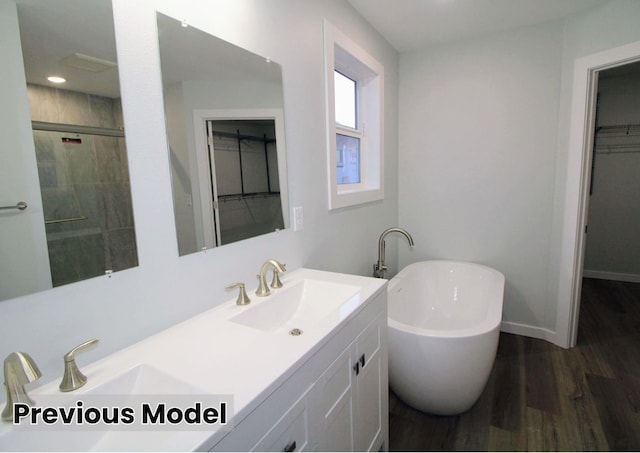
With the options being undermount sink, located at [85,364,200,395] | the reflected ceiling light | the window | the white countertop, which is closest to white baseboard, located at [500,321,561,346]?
the window

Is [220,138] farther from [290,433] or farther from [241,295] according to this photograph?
[290,433]

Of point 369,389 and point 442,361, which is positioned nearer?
point 369,389

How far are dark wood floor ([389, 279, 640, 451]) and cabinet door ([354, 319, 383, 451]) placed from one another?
37 cm

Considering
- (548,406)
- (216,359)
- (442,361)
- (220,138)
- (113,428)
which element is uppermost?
(220,138)

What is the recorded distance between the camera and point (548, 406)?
192 centimetres

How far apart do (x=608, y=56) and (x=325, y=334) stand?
2.59 meters

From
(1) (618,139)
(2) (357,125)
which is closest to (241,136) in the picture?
(2) (357,125)

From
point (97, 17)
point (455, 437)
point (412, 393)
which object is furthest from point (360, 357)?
point (97, 17)

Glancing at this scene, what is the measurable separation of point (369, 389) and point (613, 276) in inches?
166

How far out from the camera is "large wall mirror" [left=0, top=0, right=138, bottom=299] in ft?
2.47

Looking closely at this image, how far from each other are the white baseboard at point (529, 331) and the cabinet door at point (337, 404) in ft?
7.12

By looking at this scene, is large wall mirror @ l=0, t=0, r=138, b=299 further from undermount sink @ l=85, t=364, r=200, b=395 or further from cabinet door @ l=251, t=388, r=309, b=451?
cabinet door @ l=251, t=388, r=309, b=451

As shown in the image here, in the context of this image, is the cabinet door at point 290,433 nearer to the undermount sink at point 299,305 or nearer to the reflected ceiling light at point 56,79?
the undermount sink at point 299,305

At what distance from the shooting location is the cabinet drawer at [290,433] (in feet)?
2.58
